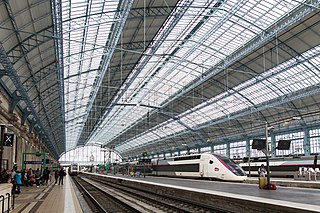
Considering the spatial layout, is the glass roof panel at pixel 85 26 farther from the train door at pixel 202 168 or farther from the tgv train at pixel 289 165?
the tgv train at pixel 289 165

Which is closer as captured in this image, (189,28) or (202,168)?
(189,28)

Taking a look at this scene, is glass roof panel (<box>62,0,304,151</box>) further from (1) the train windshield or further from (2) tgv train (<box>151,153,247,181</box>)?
(1) the train windshield

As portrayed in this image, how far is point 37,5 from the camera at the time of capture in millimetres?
27891

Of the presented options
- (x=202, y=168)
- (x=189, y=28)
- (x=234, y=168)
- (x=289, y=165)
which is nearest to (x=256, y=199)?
(x=234, y=168)

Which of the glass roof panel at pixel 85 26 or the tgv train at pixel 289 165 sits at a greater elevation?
the glass roof panel at pixel 85 26

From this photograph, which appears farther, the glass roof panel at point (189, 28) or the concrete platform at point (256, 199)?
A: the glass roof panel at point (189, 28)

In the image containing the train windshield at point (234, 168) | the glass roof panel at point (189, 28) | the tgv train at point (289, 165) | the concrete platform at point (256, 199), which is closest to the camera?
the concrete platform at point (256, 199)

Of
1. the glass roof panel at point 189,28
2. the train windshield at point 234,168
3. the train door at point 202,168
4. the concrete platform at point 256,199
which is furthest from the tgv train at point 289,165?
the concrete platform at point 256,199

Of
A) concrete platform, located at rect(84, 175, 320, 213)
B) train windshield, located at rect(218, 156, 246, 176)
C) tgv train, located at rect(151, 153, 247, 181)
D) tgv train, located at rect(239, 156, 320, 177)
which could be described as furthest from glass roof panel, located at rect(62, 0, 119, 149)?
tgv train, located at rect(239, 156, 320, 177)

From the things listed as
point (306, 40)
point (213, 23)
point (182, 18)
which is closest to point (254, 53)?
point (306, 40)

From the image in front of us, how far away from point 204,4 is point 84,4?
11786mm

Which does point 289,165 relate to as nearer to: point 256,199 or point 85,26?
point 85,26

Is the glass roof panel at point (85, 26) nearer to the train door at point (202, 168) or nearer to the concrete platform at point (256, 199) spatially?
the concrete platform at point (256, 199)

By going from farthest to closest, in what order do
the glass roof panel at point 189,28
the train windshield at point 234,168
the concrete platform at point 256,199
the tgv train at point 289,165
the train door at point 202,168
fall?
the tgv train at point 289,165 < the train door at point 202,168 < the train windshield at point 234,168 < the glass roof panel at point 189,28 < the concrete platform at point 256,199
